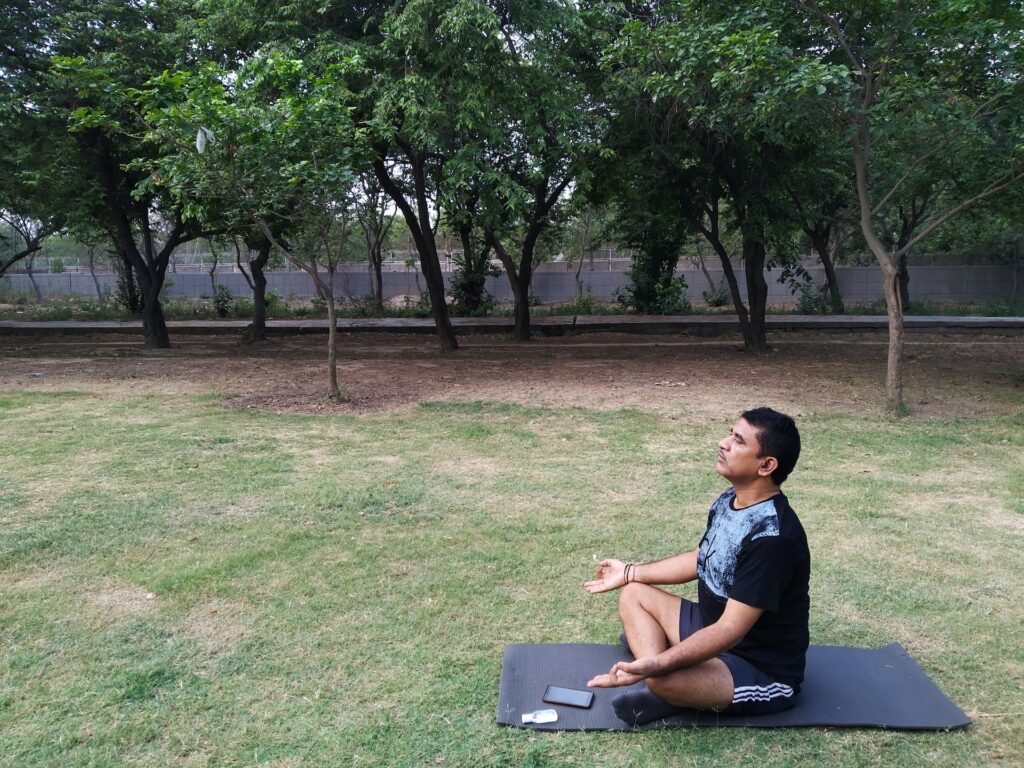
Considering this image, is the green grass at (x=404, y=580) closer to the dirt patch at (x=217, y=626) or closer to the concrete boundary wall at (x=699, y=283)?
the dirt patch at (x=217, y=626)

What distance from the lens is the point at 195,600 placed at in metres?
3.79

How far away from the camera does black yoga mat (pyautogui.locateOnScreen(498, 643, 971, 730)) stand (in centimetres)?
279

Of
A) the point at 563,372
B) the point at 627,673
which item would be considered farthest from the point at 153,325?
the point at 627,673

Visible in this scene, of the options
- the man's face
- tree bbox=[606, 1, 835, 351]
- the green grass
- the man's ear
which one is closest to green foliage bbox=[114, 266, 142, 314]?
tree bbox=[606, 1, 835, 351]

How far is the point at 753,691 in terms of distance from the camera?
274 centimetres

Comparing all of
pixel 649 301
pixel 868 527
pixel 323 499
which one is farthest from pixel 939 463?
pixel 649 301

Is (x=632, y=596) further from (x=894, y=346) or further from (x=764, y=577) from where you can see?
(x=894, y=346)

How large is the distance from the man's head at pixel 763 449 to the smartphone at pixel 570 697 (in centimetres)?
96

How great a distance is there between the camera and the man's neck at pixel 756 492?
2.71m

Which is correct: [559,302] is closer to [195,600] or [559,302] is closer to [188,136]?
[188,136]

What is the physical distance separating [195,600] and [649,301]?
1954cm

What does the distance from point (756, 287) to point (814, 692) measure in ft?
37.0

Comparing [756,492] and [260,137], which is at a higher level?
[260,137]

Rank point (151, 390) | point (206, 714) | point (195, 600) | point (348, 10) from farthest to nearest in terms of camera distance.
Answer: point (348, 10), point (151, 390), point (195, 600), point (206, 714)
